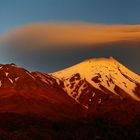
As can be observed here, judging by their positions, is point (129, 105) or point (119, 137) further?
point (129, 105)

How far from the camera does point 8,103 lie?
565 ft

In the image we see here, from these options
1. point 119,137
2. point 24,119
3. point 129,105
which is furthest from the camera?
point 129,105

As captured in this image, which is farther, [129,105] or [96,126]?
[129,105]

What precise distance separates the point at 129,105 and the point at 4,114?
6082 centimetres

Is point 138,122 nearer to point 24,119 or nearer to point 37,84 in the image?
Result: point 24,119

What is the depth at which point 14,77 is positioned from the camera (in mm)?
191375

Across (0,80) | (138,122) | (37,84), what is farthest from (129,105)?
(138,122)

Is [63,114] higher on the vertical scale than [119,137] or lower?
higher

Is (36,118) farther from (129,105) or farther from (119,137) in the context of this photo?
(119,137)

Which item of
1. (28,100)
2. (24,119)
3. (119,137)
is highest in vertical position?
(28,100)

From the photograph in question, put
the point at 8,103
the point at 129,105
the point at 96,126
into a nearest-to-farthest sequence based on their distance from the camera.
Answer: the point at 96,126, the point at 8,103, the point at 129,105

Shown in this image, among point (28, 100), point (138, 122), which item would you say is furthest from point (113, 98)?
point (138, 122)

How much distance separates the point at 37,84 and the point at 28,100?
18.3 metres

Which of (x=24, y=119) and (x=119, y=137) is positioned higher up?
(x=24, y=119)
